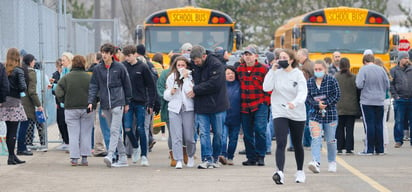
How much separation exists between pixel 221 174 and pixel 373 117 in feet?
13.7

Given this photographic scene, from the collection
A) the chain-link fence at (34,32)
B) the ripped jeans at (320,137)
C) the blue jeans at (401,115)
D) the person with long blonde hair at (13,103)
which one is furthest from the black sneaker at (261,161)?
the blue jeans at (401,115)

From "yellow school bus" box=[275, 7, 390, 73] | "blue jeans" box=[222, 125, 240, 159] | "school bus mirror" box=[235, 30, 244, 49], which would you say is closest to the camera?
"blue jeans" box=[222, 125, 240, 159]

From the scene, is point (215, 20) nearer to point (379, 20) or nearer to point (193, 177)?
point (379, 20)

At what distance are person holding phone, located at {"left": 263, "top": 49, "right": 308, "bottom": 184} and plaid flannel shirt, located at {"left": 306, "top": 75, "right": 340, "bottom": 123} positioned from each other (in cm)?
146

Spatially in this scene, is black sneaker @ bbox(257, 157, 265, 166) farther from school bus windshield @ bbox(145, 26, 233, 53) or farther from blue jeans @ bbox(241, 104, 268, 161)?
school bus windshield @ bbox(145, 26, 233, 53)

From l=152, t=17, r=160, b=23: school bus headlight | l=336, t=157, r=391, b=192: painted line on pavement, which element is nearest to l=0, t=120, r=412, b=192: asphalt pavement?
l=336, t=157, r=391, b=192: painted line on pavement

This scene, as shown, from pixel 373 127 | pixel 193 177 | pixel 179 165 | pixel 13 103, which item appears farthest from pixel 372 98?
pixel 13 103

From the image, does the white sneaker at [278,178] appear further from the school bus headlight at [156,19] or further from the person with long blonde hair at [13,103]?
the school bus headlight at [156,19]

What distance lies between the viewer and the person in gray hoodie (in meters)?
15.7

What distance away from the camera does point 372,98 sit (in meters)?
15.7

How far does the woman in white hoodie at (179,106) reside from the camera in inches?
532

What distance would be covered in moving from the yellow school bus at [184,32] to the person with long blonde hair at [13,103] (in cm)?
1060

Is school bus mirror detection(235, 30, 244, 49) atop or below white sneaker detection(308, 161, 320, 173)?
atop

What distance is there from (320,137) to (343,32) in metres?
13.4
